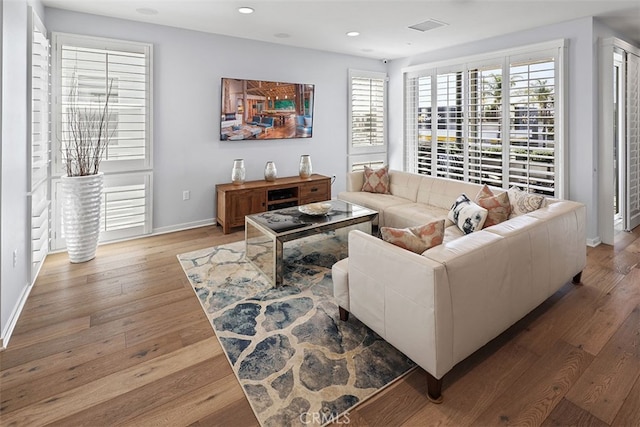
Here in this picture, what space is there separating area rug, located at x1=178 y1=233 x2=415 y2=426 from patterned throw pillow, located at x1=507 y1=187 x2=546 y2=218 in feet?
5.96

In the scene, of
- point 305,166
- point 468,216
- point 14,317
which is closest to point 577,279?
point 468,216

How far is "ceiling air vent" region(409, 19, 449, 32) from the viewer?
427cm

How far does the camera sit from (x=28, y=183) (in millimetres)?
3043

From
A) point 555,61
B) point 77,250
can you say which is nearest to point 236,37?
point 77,250

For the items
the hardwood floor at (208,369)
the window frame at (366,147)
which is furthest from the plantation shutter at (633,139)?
the window frame at (366,147)

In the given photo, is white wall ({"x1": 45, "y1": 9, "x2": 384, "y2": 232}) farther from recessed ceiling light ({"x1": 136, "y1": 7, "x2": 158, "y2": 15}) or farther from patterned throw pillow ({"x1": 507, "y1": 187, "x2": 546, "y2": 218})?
patterned throw pillow ({"x1": 507, "y1": 187, "x2": 546, "y2": 218})

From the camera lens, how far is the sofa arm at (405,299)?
175 centimetres

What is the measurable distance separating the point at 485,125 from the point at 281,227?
142 inches

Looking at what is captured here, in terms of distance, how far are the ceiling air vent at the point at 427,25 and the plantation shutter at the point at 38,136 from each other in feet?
13.1

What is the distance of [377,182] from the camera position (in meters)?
5.06

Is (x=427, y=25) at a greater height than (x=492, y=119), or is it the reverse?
(x=427, y=25)

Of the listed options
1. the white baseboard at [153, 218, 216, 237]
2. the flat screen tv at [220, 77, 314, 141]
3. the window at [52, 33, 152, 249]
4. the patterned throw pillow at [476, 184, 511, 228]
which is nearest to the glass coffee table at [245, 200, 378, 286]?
the patterned throw pillow at [476, 184, 511, 228]

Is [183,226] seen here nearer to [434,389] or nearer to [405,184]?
[405,184]

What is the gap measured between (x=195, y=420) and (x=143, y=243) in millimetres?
3166
